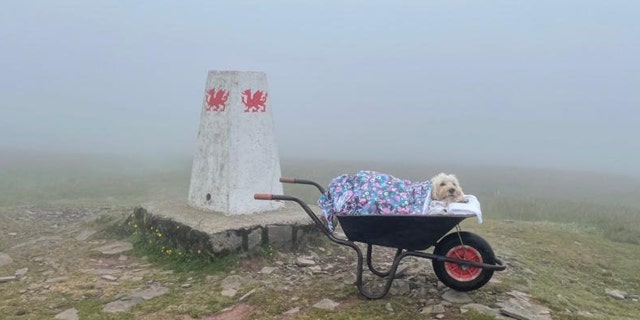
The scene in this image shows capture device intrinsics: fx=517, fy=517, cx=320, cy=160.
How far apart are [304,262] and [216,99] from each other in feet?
9.14

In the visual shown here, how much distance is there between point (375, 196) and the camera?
5.35 metres

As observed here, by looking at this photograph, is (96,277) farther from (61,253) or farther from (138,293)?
(61,253)

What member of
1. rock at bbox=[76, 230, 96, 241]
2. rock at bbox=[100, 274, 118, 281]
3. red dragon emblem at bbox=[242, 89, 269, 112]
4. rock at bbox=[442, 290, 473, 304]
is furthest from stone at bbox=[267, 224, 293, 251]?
rock at bbox=[76, 230, 96, 241]

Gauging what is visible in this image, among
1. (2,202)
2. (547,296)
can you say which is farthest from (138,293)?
(2,202)

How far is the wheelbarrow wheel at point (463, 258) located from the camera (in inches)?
199

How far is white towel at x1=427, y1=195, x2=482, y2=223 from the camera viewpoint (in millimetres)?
4824

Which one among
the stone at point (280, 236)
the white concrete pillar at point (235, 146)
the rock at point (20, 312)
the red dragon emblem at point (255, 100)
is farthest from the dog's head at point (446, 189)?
the rock at point (20, 312)

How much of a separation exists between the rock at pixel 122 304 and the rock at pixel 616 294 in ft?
18.7

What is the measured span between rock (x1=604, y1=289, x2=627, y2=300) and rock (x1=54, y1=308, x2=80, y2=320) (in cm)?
626

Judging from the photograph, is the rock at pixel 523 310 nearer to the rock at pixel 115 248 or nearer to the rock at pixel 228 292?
the rock at pixel 228 292

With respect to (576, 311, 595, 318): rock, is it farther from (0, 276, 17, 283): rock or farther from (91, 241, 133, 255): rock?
(0, 276, 17, 283): rock

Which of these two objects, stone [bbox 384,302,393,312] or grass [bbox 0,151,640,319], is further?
grass [bbox 0,151,640,319]

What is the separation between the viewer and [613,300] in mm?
6254

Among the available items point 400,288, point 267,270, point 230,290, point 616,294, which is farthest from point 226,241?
point 616,294
